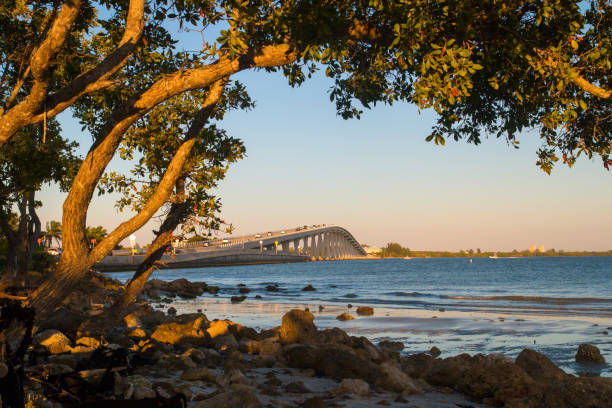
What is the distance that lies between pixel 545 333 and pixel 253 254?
91224mm

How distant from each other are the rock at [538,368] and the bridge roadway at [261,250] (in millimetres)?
54736

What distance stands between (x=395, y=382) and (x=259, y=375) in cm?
183

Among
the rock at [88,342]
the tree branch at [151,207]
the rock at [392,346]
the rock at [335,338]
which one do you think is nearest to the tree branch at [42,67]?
the tree branch at [151,207]

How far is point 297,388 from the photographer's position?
6230 mm

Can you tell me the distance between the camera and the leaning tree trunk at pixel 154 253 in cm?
970

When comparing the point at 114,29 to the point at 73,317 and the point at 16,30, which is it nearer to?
the point at 16,30

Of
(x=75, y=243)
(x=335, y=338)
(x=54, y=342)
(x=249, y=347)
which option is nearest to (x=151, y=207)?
(x=75, y=243)

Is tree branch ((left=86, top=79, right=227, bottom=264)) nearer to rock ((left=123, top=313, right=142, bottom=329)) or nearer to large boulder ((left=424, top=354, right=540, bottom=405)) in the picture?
large boulder ((left=424, top=354, right=540, bottom=405))

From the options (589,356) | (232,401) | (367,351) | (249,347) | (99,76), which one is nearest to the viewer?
(232,401)

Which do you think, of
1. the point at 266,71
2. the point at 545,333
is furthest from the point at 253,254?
the point at 266,71

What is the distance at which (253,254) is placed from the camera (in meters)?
104

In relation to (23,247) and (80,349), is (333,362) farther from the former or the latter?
(23,247)

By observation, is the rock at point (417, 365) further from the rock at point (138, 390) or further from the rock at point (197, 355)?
the rock at point (138, 390)

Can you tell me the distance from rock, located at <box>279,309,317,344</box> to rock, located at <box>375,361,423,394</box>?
3065 millimetres
